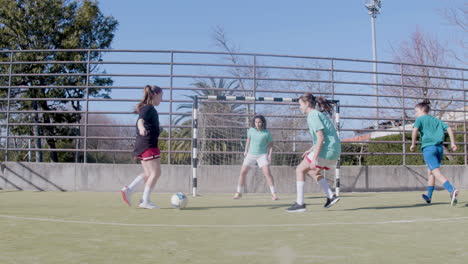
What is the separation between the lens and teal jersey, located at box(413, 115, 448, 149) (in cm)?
751

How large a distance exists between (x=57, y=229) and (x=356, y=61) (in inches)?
343

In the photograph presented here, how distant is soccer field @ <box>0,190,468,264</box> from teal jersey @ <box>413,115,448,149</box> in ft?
4.06

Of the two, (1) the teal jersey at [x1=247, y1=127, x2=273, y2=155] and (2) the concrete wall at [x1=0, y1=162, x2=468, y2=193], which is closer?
(1) the teal jersey at [x1=247, y1=127, x2=273, y2=155]

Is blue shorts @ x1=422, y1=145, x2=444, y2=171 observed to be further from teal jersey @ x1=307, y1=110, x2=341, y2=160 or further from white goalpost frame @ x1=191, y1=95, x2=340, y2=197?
white goalpost frame @ x1=191, y1=95, x2=340, y2=197

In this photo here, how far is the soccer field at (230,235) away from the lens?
3176mm

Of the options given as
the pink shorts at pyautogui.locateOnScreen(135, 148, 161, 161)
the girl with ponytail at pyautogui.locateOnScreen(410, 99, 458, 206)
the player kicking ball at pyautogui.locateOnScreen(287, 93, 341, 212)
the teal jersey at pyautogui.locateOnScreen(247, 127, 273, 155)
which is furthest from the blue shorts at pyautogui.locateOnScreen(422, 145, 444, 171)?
the pink shorts at pyautogui.locateOnScreen(135, 148, 161, 161)

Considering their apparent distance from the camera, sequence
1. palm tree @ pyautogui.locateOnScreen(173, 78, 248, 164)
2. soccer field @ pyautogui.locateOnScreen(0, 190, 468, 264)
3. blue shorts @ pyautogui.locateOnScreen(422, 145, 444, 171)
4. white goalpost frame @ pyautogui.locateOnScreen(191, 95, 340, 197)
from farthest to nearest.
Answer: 1. palm tree @ pyautogui.locateOnScreen(173, 78, 248, 164)
2. white goalpost frame @ pyautogui.locateOnScreen(191, 95, 340, 197)
3. blue shorts @ pyautogui.locateOnScreen(422, 145, 444, 171)
4. soccer field @ pyautogui.locateOnScreen(0, 190, 468, 264)

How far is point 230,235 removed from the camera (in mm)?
4199

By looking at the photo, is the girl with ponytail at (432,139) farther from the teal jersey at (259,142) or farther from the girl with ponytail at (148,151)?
the girl with ponytail at (148,151)

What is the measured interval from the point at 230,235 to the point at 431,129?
189 inches

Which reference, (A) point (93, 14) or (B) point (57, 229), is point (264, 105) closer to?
(B) point (57, 229)

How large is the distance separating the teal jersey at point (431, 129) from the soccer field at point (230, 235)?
124 cm

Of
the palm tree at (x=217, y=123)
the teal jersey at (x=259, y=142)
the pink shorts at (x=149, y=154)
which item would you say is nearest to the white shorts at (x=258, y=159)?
the teal jersey at (x=259, y=142)

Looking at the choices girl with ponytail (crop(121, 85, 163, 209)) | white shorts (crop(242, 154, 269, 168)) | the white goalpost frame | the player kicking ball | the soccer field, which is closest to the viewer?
the soccer field
